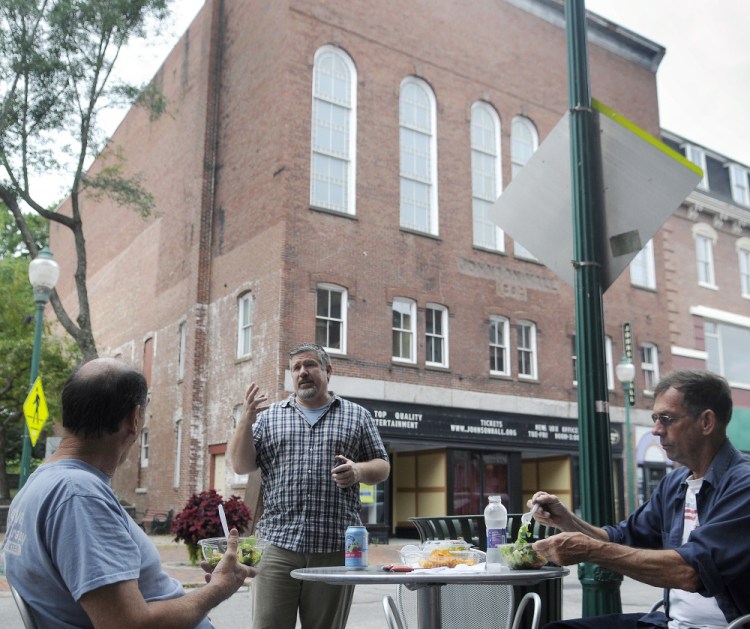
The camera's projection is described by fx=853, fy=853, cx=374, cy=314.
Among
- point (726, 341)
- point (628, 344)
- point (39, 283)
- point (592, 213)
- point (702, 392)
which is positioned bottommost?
point (702, 392)

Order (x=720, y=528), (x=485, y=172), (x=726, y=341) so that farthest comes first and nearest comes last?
(x=726, y=341)
(x=485, y=172)
(x=720, y=528)

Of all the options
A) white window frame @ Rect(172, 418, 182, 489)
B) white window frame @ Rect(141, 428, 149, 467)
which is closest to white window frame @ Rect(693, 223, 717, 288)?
white window frame @ Rect(172, 418, 182, 489)

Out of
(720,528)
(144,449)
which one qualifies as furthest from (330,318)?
(720,528)

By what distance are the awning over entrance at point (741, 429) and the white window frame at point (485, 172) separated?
1203 centimetres

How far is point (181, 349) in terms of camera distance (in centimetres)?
2584

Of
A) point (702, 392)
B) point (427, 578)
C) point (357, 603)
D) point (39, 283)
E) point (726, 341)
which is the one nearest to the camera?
point (427, 578)

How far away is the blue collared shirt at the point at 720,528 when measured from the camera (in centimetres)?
291

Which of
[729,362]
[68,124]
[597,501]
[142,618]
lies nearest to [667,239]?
[729,362]

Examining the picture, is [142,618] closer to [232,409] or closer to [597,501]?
[597,501]

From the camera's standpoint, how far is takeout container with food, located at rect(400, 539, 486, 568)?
355 centimetres

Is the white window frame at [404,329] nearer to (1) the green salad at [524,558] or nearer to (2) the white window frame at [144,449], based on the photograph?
(2) the white window frame at [144,449]

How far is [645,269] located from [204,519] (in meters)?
21.3

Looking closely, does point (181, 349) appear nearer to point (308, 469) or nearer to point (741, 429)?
point (741, 429)

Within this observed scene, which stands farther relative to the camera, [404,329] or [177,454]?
[177,454]
